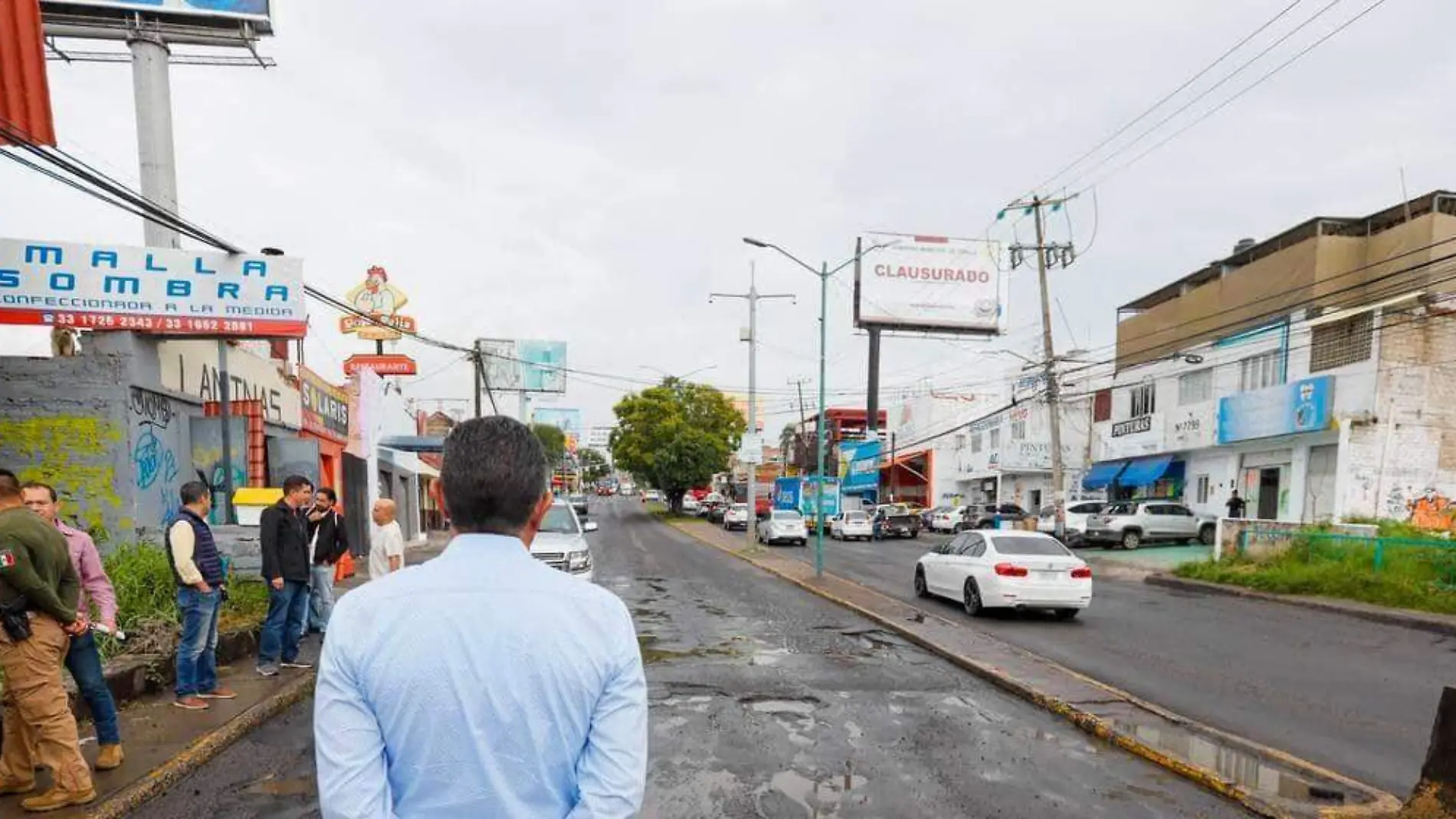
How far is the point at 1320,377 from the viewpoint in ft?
74.9

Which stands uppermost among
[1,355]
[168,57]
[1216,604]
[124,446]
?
[168,57]

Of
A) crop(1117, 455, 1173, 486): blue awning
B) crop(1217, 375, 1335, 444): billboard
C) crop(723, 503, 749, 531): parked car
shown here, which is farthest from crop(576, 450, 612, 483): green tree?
crop(1217, 375, 1335, 444): billboard

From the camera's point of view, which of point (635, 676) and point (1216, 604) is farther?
point (1216, 604)

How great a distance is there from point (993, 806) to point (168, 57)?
22143mm

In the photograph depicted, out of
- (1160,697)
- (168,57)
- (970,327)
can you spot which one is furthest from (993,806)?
(970,327)

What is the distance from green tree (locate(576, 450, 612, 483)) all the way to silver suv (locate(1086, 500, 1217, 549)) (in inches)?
3985

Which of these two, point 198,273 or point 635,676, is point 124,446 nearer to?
point 198,273

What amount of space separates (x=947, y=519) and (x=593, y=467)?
103342 millimetres

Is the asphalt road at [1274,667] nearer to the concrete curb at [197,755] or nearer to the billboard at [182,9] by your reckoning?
the concrete curb at [197,755]

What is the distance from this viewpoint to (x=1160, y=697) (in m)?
7.78

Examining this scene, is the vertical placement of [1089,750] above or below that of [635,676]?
below

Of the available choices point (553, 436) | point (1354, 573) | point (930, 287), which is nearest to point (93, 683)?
point (1354, 573)

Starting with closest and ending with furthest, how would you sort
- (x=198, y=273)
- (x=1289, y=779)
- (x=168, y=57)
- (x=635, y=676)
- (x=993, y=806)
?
(x=635, y=676) → (x=993, y=806) → (x=1289, y=779) → (x=198, y=273) → (x=168, y=57)

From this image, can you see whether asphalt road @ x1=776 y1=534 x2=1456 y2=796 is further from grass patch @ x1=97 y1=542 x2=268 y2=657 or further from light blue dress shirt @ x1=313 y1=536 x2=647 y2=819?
grass patch @ x1=97 y1=542 x2=268 y2=657
